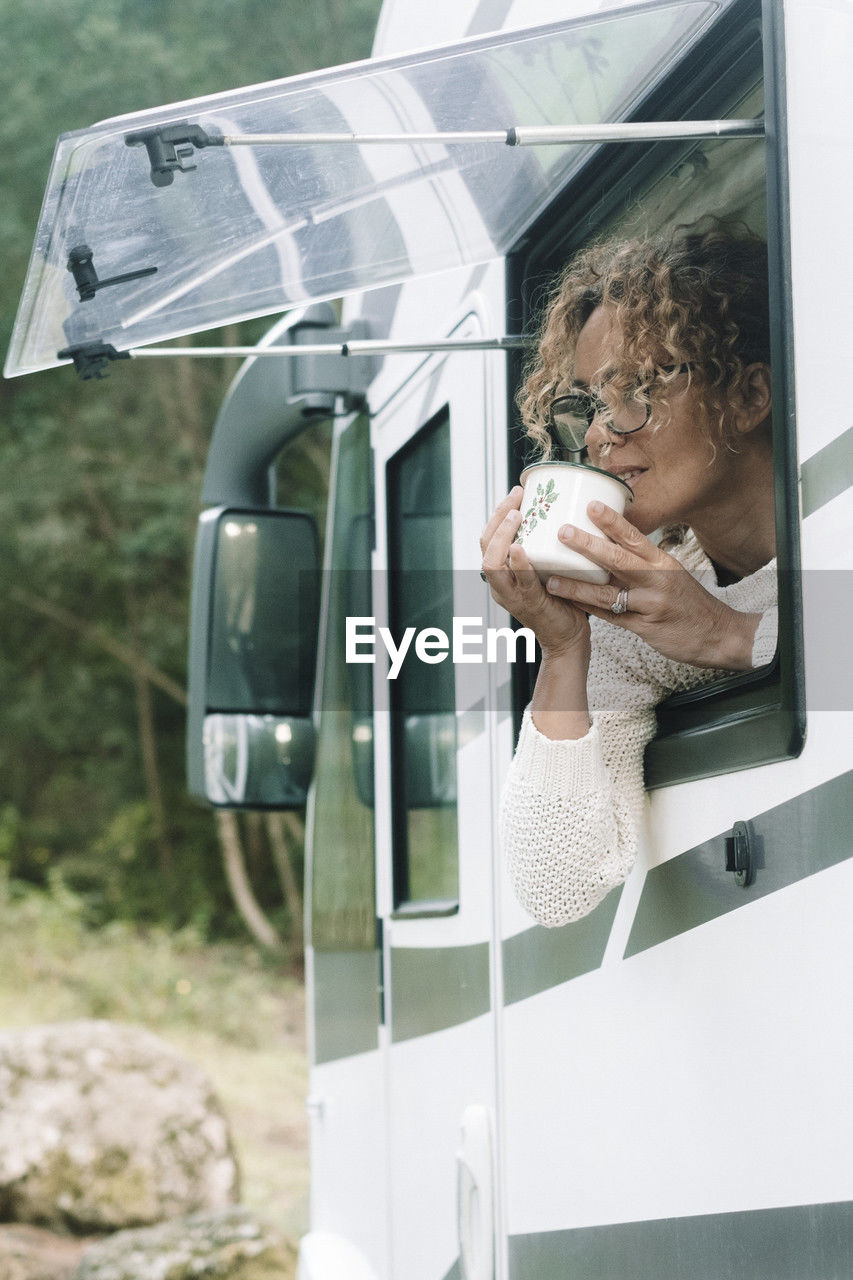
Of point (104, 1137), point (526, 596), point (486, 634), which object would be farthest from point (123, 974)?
point (526, 596)

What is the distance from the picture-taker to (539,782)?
1.64m

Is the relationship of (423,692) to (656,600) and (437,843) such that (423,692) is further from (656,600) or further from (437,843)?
(656,600)

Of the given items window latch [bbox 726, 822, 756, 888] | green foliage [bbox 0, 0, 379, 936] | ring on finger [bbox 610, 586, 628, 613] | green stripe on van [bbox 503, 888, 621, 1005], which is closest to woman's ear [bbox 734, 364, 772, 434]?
ring on finger [bbox 610, 586, 628, 613]

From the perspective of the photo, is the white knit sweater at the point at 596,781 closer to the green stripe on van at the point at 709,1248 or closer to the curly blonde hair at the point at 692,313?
the curly blonde hair at the point at 692,313

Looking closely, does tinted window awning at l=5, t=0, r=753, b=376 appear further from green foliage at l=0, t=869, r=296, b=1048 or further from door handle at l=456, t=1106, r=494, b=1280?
green foliage at l=0, t=869, r=296, b=1048

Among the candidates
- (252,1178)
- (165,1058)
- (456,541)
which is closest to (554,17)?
(456,541)

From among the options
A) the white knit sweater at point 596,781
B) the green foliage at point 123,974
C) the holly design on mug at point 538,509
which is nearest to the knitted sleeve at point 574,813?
the white knit sweater at point 596,781

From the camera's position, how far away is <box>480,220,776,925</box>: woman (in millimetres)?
1541

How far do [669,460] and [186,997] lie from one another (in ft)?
36.2

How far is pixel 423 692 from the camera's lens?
108 inches

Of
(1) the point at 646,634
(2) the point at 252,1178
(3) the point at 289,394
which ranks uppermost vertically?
(3) the point at 289,394

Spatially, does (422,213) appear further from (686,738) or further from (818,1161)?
(818,1161)

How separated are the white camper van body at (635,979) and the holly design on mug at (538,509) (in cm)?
30

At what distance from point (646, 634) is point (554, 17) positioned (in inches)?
36.1
